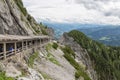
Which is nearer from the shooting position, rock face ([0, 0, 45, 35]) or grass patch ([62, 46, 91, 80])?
grass patch ([62, 46, 91, 80])

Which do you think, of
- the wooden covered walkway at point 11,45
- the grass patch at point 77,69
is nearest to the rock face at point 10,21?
the grass patch at point 77,69

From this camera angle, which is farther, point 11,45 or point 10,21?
point 10,21

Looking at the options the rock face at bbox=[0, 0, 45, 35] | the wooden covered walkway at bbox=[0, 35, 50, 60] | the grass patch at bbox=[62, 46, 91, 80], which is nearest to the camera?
the wooden covered walkway at bbox=[0, 35, 50, 60]

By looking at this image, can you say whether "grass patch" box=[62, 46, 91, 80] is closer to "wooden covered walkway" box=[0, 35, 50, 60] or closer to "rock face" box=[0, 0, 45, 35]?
"rock face" box=[0, 0, 45, 35]

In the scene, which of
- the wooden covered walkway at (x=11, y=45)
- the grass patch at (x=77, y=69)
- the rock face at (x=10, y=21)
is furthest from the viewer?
the rock face at (x=10, y=21)

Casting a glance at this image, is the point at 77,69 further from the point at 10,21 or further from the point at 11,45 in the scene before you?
the point at 11,45

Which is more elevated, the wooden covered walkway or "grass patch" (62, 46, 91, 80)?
the wooden covered walkway

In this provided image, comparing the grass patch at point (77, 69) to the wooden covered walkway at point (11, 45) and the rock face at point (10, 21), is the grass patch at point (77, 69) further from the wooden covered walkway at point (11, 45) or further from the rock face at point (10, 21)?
the wooden covered walkway at point (11, 45)

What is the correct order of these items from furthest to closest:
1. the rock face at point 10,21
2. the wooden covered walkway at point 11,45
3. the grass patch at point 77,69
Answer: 1. the rock face at point 10,21
2. the grass patch at point 77,69
3. the wooden covered walkway at point 11,45

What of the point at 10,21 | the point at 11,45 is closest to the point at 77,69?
the point at 10,21

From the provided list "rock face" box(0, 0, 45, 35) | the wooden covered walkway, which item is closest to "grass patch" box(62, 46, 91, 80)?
"rock face" box(0, 0, 45, 35)

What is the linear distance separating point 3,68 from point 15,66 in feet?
11.2

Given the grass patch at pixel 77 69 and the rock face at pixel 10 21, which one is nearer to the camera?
the grass patch at pixel 77 69

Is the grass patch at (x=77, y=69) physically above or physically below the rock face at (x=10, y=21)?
below
